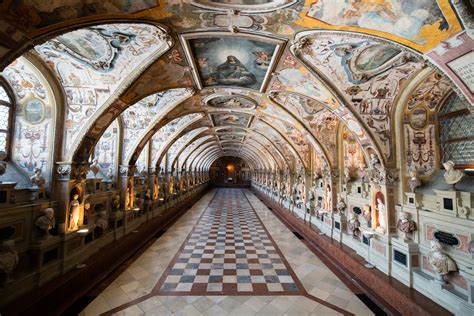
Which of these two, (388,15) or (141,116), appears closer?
(388,15)

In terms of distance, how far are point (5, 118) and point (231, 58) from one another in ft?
21.6

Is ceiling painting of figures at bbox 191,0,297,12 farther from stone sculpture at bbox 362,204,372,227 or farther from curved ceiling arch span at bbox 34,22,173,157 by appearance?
stone sculpture at bbox 362,204,372,227

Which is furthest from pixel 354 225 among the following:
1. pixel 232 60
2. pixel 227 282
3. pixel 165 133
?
pixel 165 133

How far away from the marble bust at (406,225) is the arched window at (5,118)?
11.4 metres

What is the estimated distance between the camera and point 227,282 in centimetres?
623

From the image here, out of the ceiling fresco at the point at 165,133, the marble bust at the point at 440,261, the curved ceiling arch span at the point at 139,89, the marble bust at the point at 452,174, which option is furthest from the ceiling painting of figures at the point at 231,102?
the marble bust at the point at 440,261

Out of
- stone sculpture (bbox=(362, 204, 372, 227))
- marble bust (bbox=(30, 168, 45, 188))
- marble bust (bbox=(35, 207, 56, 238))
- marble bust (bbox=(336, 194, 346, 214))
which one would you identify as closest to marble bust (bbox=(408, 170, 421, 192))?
stone sculpture (bbox=(362, 204, 372, 227))

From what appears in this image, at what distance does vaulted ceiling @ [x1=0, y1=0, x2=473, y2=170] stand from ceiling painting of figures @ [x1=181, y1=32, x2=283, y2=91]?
0.03 m

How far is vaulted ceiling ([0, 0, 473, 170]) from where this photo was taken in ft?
10.8

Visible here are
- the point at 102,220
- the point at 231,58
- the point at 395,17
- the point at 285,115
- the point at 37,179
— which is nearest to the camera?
the point at 395,17

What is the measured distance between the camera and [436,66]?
11.6ft

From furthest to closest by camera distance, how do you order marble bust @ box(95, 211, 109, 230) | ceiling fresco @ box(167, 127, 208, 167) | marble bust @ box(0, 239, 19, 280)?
ceiling fresco @ box(167, 127, 208, 167)
marble bust @ box(95, 211, 109, 230)
marble bust @ box(0, 239, 19, 280)

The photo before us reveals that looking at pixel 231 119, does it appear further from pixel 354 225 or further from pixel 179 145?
pixel 354 225

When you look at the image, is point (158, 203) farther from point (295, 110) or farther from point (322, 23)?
point (322, 23)
